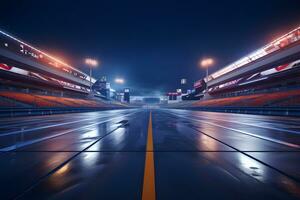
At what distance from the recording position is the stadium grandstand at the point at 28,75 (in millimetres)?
21484

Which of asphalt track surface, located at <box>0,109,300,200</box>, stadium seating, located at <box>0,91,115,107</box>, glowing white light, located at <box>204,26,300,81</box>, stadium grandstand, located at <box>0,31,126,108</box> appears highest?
glowing white light, located at <box>204,26,300,81</box>

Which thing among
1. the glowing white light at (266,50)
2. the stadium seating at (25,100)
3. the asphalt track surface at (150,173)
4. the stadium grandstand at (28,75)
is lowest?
the asphalt track surface at (150,173)

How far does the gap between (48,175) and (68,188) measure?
25.2 inches

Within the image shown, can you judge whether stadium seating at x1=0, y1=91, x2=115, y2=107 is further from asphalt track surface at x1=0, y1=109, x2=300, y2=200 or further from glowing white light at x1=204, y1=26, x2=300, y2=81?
glowing white light at x1=204, y1=26, x2=300, y2=81

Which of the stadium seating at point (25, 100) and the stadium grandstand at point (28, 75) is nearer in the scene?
the stadium seating at point (25, 100)

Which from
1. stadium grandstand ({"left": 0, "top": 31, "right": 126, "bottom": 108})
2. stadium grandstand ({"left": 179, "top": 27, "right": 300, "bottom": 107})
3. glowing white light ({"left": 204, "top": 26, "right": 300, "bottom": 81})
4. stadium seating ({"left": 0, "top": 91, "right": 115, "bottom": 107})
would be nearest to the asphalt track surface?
stadium grandstand ({"left": 0, "top": 31, "right": 126, "bottom": 108})

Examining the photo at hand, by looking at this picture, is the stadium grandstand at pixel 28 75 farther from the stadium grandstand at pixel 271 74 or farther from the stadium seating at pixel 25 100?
the stadium grandstand at pixel 271 74

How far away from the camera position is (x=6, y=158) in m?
2.78

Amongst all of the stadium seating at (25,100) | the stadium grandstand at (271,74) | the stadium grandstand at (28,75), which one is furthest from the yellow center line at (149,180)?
the stadium grandstand at (271,74)

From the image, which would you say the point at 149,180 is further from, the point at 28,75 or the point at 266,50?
the point at 28,75

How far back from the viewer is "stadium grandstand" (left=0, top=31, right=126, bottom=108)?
21484 mm

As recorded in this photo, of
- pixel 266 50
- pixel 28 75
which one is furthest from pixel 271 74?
pixel 28 75

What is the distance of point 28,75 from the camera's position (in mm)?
28141

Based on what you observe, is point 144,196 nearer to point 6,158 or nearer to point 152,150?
point 152,150
